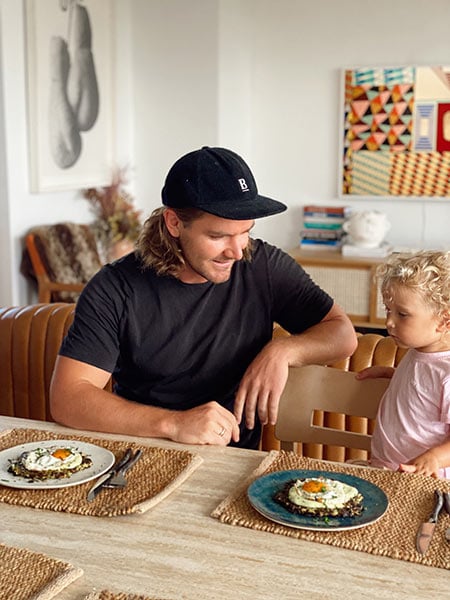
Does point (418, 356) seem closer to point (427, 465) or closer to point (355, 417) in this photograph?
point (427, 465)

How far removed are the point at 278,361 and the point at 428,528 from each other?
2.31 ft

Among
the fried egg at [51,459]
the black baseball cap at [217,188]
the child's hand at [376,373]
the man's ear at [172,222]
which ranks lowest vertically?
the fried egg at [51,459]

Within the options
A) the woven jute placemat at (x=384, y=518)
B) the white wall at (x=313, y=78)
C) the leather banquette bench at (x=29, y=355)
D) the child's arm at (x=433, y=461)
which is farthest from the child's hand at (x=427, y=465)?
the white wall at (x=313, y=78)

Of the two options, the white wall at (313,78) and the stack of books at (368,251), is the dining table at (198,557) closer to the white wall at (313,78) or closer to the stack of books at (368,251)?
the stack of books at (368,251)

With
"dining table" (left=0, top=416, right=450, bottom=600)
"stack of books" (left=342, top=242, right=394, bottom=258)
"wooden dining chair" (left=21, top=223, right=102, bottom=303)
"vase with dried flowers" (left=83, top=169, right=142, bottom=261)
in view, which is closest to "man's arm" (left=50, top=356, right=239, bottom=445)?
"dining table" (left=0, top=416, right=450, bottom=600)

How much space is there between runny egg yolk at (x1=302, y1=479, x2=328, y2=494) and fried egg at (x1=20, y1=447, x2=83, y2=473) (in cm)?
42

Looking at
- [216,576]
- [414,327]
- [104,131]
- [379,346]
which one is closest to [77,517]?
[216,576]

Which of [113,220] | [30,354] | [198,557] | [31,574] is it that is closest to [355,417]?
[30,354]

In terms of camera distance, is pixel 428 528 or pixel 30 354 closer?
pixel 428 528

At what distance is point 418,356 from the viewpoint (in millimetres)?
Answer: 1863

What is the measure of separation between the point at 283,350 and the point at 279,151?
4.04m

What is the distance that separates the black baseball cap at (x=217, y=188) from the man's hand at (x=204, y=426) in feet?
1.39

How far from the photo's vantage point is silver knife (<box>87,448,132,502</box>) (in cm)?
141

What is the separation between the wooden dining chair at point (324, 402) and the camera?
193 cm
